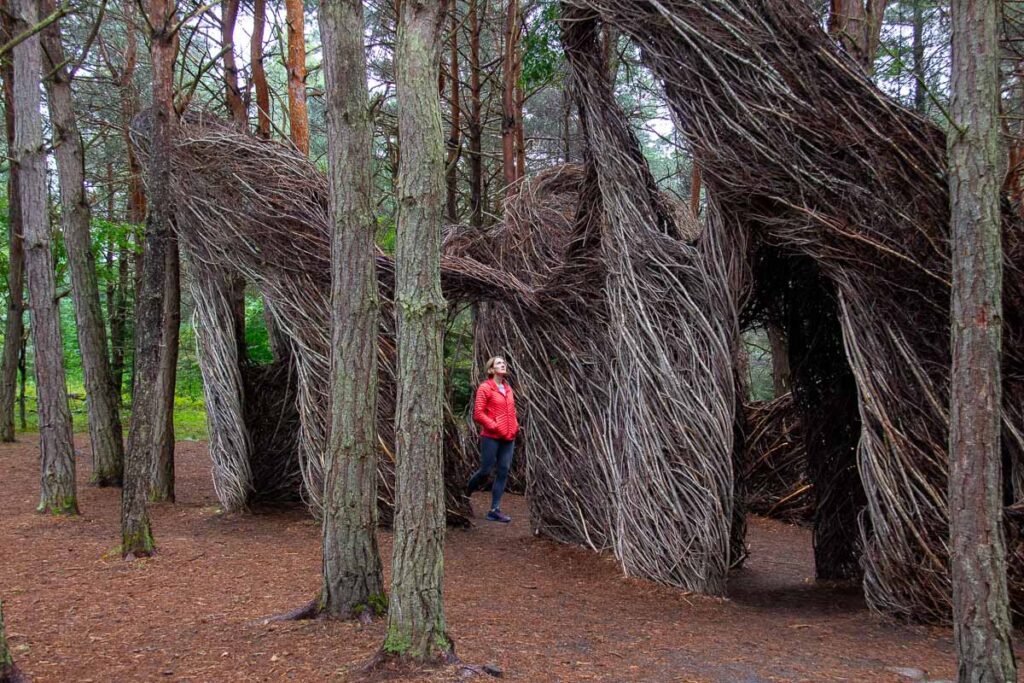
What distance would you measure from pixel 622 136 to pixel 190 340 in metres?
14.5

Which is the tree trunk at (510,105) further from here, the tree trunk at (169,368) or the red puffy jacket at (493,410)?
the tree trunk at (169,368)

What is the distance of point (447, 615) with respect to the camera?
18.4 feet

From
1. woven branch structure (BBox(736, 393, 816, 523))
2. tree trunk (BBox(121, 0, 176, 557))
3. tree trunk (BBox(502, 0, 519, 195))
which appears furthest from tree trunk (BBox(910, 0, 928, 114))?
tree trunk (BBox(121, 0, 176, 557))

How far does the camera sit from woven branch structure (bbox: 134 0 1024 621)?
5.23 metres

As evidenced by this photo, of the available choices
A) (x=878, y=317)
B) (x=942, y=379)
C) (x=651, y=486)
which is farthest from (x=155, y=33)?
(x=942, y=379)

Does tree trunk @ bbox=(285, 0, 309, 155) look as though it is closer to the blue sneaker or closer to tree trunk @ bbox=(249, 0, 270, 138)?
tree trunk @ bbox=(249, 0, 270, 138)

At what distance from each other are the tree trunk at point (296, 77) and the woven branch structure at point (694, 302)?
137 cm

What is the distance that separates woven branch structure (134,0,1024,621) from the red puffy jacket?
29 cm

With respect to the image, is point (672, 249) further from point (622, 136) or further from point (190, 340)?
point (190, 340)

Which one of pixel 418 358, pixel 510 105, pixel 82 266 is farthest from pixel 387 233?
pixel 418 358

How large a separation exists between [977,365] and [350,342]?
3.24m

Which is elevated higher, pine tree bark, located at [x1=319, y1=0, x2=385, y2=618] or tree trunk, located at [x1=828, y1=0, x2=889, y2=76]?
tree trunk, located at [x1=828, y1=0, x2=889, y2=76]

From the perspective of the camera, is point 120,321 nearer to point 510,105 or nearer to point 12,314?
point 12,314

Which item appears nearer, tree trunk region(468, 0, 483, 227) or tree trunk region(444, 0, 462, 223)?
tree trunk region(444, 0, 462, 223)
